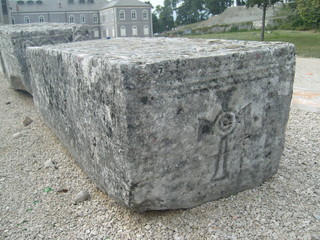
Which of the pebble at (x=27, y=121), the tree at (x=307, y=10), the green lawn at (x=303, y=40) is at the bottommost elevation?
the pebble at (x=27, y=121)

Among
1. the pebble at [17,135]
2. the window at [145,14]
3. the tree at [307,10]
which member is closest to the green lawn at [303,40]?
the tree at [307,10]

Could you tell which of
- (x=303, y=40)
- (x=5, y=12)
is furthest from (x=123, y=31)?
(x=303, y=40)

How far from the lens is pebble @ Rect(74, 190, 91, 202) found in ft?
8.71

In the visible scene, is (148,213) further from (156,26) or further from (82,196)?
(156,26)

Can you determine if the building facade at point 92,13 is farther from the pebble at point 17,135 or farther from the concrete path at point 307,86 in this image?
the pebble at point 17,135

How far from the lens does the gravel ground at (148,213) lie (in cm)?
221

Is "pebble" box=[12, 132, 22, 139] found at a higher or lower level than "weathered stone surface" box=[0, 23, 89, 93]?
lower

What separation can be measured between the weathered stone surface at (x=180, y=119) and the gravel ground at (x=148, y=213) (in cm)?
12

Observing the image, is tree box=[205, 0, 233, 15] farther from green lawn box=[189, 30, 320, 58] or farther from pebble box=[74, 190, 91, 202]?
pebble box=[74, 190, 91, 202]

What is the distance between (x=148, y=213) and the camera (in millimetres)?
2367

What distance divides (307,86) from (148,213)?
16.3ft

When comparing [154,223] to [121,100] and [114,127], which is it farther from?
[121,100]

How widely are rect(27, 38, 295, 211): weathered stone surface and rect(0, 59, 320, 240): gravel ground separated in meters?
0.12

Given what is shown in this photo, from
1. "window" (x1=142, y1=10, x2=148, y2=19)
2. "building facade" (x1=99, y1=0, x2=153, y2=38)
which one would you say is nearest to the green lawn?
"building facade" (x1=99, y1=0, x2=153, y2=38)
